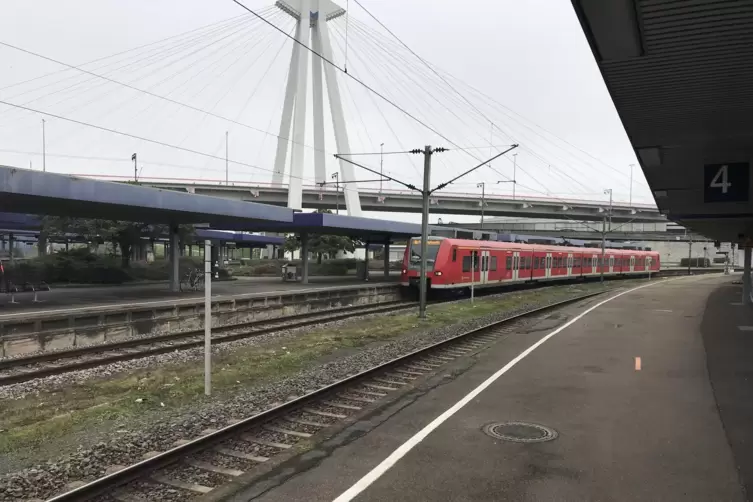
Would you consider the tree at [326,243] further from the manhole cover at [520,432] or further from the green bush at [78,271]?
the manhole cover at [520,432]

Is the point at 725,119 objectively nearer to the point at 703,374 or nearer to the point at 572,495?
the point at 703,374

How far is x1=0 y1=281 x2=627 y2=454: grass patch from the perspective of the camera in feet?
23.6

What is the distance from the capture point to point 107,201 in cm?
1905

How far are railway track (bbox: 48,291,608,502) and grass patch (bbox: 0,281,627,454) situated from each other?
5.40 ft

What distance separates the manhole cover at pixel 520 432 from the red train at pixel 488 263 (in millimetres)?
18235

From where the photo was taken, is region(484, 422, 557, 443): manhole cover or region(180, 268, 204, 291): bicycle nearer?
region(484, 422, 557, 443): manhole cover

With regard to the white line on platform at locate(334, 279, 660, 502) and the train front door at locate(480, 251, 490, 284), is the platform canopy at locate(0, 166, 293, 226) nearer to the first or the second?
the train front door at locate(480, 251, 490, 284)

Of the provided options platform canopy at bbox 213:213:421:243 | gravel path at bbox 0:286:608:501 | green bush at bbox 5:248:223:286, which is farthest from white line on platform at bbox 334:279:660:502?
green bush at bbox 5:248:223:286

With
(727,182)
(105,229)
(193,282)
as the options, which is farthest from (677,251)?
(727,182)

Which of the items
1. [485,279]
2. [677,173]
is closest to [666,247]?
[485,279]

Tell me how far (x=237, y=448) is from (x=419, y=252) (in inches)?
815

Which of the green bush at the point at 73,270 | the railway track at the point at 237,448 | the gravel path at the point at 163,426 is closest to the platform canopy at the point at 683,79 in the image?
the railway track at the point at 237,448

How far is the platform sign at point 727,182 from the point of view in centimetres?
1089

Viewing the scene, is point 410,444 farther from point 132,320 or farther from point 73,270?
point 73,270
